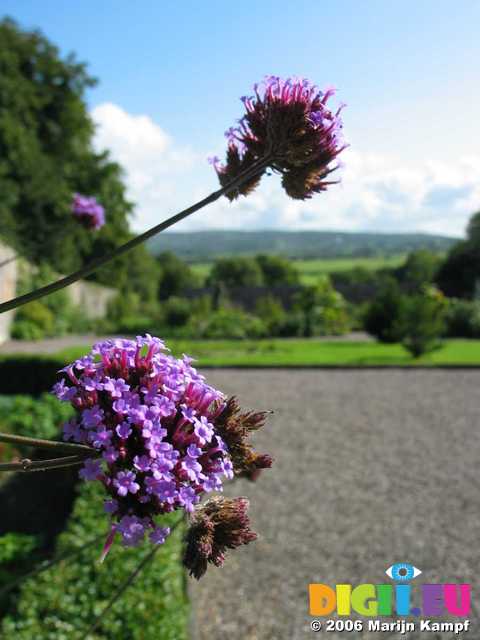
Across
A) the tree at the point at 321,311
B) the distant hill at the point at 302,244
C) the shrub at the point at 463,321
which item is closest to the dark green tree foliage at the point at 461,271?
the shrub at the point at 463,321

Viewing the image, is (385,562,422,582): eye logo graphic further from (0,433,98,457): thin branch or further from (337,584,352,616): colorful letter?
(0,433,98,457): thin branch

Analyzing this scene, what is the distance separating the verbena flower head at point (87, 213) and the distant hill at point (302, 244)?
2959 inches

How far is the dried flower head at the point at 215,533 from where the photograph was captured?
1.31 meters

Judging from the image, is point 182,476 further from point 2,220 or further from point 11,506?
point 2,220

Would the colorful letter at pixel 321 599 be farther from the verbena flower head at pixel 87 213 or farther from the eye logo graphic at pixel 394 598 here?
the verbena flower head at pixel 87 213

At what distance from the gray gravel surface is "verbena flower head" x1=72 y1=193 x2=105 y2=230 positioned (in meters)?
3.19

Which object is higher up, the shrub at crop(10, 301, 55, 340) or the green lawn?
the shrub at crop(10, 301, 55, 340)

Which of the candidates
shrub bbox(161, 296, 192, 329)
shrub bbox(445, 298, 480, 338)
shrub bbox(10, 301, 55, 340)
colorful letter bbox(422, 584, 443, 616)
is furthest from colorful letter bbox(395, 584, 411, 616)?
shrub bbox(161, 296, 192, 329)

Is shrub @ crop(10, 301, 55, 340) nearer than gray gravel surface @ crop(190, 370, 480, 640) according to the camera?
No

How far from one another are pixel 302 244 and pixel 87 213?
315 feet

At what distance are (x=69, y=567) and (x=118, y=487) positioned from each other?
396 cm

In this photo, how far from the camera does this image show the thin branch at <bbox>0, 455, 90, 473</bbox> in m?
1.05

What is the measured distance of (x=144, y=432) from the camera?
1.16m

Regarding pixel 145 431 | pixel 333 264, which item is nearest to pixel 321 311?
pixel 145 431
